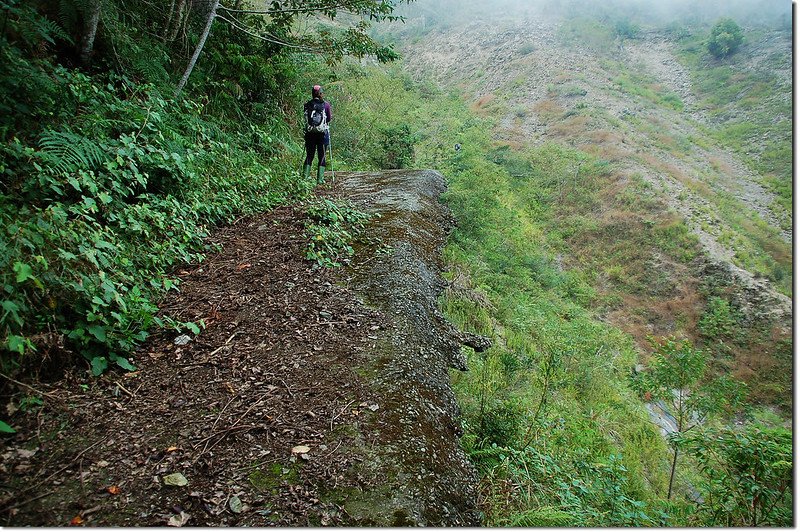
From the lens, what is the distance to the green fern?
268 centimetres

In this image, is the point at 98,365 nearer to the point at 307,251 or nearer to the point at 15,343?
the point at 15,343

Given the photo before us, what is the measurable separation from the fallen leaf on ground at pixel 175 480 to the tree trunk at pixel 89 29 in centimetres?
540

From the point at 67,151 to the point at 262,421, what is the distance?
3228 millimetres

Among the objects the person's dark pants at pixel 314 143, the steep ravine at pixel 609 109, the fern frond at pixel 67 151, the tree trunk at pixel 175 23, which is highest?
the steep ravine at pixel 609 109

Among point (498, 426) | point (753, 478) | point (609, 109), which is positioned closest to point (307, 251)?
point (498, 426)

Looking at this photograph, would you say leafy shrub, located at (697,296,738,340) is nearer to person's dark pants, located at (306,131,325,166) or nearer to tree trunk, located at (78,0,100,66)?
person's dark pants, located at (306,131,325,166)

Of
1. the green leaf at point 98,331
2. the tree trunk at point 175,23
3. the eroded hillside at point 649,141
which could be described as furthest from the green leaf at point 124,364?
the eroded hillside at point 649,141

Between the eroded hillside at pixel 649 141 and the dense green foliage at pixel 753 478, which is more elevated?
the eroded hillside at pixel 649 141

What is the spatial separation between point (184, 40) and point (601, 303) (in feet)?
46.9

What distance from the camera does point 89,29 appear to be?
16.5 ft

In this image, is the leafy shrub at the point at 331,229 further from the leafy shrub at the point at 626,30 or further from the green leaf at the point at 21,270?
the leafy shrub at the point at 626,30

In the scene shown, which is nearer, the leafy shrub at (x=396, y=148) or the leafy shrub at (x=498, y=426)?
the leafy shrub at (x=498, y=426)

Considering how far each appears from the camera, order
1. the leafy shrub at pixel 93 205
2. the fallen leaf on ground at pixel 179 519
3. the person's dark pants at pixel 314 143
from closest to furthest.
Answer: the fallen leaf on ground at pixel 179 519, the leafy shrub at pixel 93 205, the person's dark pants at pixel 314 143

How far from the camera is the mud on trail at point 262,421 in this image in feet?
7.57
